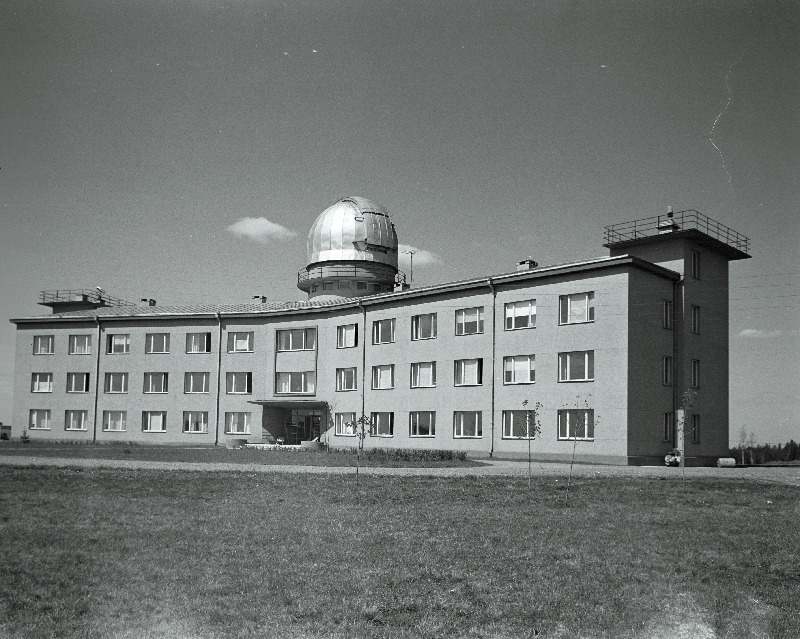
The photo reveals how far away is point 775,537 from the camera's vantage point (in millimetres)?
13102

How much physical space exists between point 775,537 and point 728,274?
100 ft

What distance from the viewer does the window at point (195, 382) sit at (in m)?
54.0

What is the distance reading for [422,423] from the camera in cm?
4419

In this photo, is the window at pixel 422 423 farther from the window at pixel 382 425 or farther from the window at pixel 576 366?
the window at pixel 576 366

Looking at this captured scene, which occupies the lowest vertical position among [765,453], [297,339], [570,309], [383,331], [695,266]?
[765,453]

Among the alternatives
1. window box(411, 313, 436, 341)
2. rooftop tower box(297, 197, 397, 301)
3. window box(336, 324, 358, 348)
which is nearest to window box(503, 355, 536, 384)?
window box(411, 313, 436, 341)

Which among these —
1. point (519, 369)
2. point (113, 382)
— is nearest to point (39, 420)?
point (113, 382)

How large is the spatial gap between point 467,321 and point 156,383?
24.2m

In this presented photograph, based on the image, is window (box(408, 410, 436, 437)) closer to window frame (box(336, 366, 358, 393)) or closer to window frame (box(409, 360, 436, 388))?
window frame (box(409, 360, 436, 388))

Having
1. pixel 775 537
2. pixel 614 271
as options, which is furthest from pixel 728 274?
pixel 775 537

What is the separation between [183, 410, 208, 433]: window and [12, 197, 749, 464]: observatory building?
4.1 inches

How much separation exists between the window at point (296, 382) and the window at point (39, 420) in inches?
673

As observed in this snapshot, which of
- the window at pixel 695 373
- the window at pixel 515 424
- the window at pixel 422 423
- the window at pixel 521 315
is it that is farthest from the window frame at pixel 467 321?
the window at pixel 695 373

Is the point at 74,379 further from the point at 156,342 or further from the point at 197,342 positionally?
the point at 197,342
